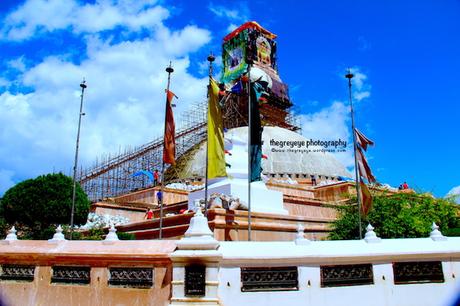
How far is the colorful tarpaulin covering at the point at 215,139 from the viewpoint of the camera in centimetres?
1461

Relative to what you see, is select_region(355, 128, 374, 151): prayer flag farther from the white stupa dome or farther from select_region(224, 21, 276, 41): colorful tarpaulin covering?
select_region(224, 21, 276, 41): colorful tarpaulin covering

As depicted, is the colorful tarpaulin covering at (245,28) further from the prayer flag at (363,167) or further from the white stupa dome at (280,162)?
the prayer flag at (363,167)

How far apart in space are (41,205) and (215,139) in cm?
1095

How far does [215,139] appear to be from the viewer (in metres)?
14.7

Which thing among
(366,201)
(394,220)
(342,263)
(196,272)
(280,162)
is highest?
(280,162)

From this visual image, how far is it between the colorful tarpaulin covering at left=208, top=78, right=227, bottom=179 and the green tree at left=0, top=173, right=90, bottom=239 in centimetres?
965

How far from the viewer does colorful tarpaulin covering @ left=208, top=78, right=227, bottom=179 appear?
1461 cm

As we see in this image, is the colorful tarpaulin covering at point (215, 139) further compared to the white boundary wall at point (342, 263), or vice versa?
the colorful tarpaulin covering at point (215, 139)

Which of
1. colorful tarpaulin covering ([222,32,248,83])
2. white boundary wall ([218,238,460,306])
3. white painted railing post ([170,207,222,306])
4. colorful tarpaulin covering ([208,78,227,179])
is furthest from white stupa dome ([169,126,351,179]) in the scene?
white painted railing post ([170,207,222,306])

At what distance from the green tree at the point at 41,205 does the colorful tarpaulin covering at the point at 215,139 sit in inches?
380

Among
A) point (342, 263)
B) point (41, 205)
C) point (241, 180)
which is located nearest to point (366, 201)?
point (241, 180)

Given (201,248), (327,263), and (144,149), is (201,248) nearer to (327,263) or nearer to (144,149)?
(327,263)

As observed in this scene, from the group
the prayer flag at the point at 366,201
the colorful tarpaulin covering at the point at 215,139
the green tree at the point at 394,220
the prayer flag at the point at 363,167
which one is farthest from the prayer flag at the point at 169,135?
the green tree at the point at 394,220

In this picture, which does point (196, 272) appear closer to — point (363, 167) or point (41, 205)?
point (363, 167)
